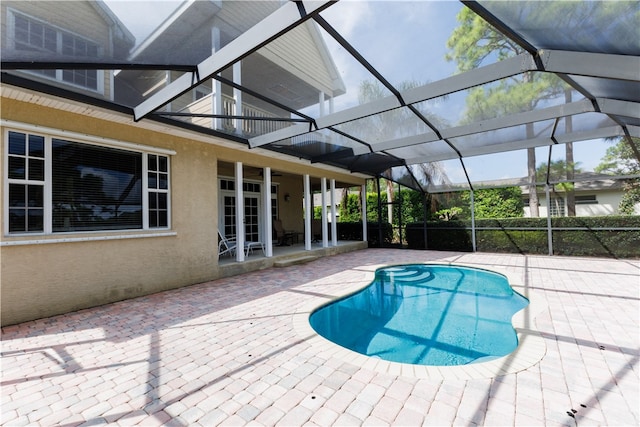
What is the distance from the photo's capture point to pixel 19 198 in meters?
4.63

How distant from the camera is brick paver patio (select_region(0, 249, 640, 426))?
91.4 inches

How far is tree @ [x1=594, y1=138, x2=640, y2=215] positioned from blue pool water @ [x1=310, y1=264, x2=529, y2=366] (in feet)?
20.1

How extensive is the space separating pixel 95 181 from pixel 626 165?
17575 mm

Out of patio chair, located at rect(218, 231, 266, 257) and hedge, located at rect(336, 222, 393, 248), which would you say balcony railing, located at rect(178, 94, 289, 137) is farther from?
hedge, located at rect(336, 222, 393, 248)

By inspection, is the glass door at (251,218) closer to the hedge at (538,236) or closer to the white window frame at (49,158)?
the white window frame at (49,158)

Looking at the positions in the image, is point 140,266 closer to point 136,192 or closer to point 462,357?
point 136,192

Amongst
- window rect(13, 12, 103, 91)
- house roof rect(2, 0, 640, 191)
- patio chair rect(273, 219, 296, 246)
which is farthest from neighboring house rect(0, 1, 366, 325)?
patio chair rect(273, 219, 296, 246)

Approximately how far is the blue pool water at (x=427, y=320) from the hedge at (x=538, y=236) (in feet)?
13.6

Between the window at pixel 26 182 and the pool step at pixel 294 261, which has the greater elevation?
the window at pixel 26 182

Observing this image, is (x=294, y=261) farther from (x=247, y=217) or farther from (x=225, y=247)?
(x=247, y=217)

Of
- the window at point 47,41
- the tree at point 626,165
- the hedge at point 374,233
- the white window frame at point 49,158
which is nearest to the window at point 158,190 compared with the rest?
the white window frame at point 49,158

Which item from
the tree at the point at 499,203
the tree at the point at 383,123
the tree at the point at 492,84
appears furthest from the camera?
the tree at the point at 499,203

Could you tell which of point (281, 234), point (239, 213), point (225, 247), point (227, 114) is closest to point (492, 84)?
point (227, 114)

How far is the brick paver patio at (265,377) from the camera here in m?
2.32
